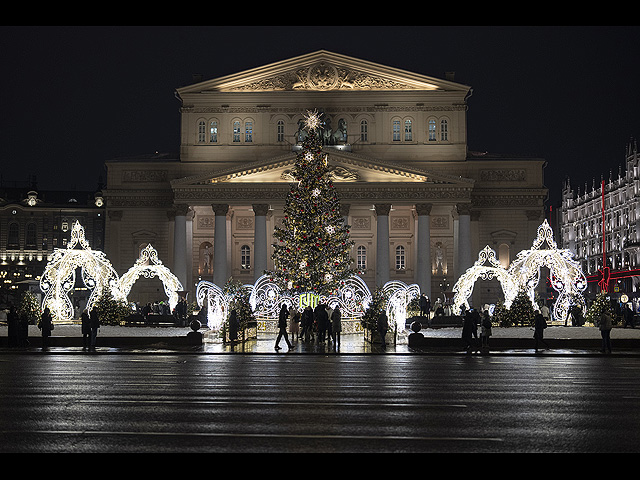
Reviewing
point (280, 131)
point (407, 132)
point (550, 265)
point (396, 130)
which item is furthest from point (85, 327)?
point (407, 132)

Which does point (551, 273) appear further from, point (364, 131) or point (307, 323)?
point (364, 131)

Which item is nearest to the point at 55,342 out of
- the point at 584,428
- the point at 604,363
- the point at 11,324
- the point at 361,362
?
the point at 11,324

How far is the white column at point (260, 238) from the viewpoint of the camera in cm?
6538

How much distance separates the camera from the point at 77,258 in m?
44.7

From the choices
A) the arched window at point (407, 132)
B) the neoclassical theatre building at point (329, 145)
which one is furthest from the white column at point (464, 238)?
the arched window at point (407, 132)

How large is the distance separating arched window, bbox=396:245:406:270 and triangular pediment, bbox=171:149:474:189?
11.4m

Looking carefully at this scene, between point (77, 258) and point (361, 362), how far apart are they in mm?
22233

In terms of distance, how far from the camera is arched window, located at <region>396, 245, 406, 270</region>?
74812 millimetres

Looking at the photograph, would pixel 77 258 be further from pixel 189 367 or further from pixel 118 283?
pixel 189 367

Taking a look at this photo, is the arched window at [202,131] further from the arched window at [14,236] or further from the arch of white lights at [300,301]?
the arched window at [14,236]

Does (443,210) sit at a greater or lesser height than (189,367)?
greater

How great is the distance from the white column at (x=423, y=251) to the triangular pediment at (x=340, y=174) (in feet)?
7.52

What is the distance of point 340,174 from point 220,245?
10.7 meters

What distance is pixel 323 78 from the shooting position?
6925 centimetres
